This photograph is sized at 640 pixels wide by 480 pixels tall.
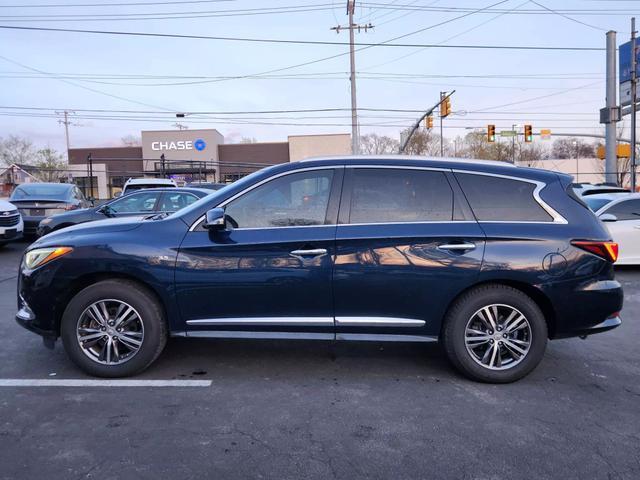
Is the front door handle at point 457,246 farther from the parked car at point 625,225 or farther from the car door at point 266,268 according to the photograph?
the parked car at point 625,225

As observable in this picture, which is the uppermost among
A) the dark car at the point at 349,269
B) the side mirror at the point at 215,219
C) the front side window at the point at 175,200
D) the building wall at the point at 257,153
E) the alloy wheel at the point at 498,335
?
the building wall at the point at 257,153

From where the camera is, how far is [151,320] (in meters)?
4.19

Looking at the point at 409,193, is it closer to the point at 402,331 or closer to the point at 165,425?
the point at 402,331

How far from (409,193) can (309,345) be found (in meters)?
1.92

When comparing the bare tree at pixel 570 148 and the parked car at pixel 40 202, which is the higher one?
the bare tree at pixel 570 148

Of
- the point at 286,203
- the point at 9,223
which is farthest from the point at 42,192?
the point at 286,203

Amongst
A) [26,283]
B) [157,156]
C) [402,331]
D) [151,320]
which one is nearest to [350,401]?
[402,331]

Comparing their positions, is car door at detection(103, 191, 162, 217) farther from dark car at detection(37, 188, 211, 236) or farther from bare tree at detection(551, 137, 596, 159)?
bare tree at detection(551, 137, 596, 159)

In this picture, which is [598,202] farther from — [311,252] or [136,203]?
[136,203]

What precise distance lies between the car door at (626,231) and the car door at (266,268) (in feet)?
23.6

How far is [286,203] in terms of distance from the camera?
14.0ft

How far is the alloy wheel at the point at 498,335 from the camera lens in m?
4.19

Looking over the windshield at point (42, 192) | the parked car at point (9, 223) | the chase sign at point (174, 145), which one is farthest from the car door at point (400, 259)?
the chase sign at point (174, 145)

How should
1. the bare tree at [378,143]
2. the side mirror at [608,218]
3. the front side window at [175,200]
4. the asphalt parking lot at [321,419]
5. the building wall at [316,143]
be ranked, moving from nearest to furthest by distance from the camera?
1. the asphalt parking lot at [321,419]
2. the side mirror at [608,218]
3. the front side window at [175,200]
4. the building wall at [316,143]
5. the bare tree at [378,143]
